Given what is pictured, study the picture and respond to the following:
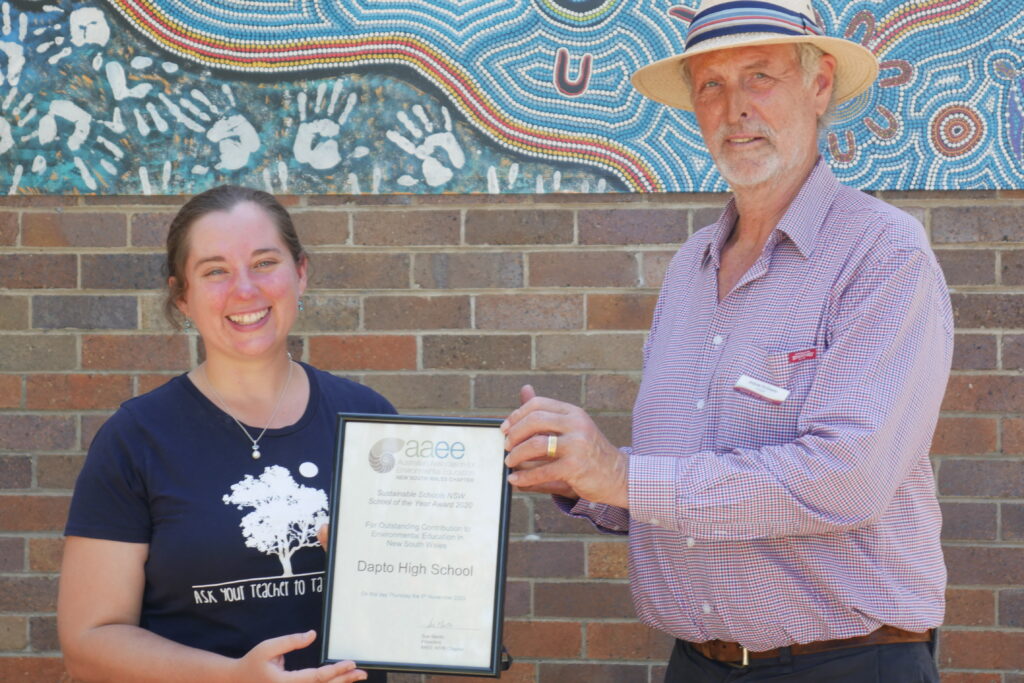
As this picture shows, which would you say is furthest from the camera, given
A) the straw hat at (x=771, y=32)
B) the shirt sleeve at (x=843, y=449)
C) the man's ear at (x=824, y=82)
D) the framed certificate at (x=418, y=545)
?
the man's ear at (x=824, y=82)

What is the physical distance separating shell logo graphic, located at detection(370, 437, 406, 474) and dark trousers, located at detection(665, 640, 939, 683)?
0.86 m

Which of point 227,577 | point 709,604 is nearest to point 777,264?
point 709,604

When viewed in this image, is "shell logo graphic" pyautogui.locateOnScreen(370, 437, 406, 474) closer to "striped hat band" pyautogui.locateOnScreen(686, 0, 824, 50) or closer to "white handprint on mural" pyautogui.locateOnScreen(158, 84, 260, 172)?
"striped hat band" pyautogui.locateOnScreen(686, 0, 824, 50)

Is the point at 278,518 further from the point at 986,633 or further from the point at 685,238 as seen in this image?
the point at 986,633

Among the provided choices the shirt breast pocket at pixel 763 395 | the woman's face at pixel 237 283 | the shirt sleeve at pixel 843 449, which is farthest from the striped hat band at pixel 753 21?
the woman's face at pixel 237 283

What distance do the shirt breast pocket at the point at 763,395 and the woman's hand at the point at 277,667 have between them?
901mm

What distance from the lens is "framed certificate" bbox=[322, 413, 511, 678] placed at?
2.18 metres

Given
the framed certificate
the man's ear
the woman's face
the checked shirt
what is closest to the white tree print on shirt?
the framed certificate

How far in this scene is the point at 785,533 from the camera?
210cm

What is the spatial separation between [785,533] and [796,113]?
37.4 inches

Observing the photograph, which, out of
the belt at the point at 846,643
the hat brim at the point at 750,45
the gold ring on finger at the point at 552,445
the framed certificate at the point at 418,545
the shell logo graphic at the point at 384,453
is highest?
the hat brim at the point at 750,45

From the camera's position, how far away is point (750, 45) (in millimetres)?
2430

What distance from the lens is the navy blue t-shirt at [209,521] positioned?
2.25 m

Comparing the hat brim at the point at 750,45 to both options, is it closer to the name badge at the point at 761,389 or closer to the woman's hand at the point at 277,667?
the name badge at the point at 761,389
